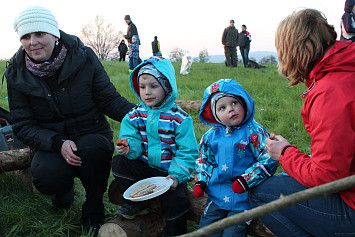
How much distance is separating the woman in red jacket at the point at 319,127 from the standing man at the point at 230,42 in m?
12.7

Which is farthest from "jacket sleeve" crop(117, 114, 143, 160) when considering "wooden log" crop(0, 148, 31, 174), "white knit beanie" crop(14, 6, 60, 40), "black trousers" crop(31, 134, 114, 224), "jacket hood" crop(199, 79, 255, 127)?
"wooden log" crop(0, 148, 31, 174)

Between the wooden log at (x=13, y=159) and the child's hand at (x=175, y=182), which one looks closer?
the child's hand at (x=175, y=182)

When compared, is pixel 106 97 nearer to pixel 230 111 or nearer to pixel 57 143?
pixel 57 143

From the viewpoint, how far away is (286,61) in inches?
70.5

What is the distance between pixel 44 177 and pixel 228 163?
140 cm

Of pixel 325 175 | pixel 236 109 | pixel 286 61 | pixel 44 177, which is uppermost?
pixel 286 61

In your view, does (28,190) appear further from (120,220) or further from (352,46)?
(352,46)

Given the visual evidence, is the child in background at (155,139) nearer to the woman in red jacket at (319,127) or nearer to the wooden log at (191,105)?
the woman in red jacket at (319,127)

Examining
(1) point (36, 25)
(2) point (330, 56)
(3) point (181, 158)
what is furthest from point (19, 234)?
(2) point (330, 56)

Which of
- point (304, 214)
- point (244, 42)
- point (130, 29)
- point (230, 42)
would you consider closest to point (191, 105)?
point (304, 214)

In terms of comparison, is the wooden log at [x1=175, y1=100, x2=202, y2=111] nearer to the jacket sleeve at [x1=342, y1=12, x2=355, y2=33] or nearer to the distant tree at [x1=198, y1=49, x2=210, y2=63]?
the jacket sleeve at [x1=342, y1=12, x2=355, y2=33]

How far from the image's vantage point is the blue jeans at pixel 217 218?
2072mm

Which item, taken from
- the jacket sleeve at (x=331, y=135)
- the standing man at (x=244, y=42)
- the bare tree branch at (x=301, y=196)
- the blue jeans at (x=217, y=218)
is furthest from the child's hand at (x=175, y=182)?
the standing man at (x=244, y=42)

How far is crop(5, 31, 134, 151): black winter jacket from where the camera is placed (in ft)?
8.73
